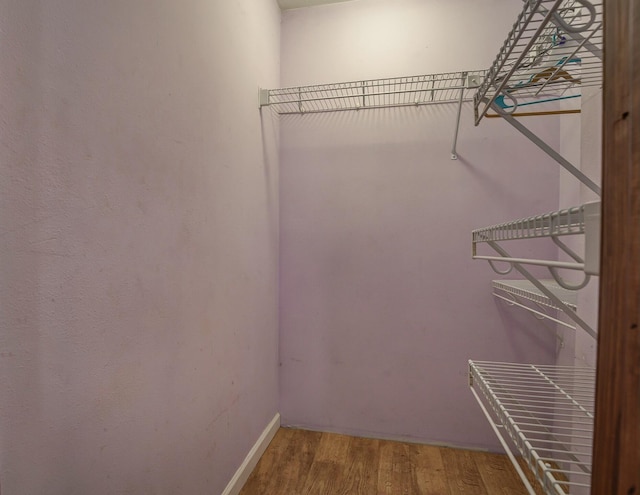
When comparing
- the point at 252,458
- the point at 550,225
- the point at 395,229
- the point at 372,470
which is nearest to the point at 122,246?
the point at 550,225

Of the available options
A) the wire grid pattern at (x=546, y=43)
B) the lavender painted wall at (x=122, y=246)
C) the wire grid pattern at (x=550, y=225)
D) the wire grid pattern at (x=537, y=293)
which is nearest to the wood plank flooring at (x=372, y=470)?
the lavender painted wall at (x=122, y=246)

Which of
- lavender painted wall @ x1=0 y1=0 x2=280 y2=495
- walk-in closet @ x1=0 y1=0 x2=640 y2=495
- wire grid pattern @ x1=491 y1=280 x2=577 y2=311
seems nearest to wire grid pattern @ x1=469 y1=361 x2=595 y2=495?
walk-in closet @ x1=0 y1=0 x2=640 y2=495

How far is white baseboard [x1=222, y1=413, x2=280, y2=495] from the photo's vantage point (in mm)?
1278

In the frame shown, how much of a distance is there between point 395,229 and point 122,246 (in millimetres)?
1281

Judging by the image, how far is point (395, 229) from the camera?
1695mm

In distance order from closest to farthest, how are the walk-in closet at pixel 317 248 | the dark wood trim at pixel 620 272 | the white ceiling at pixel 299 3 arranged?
the dark wood trim at pixel 620 272
the walk-in closet at pixel 317 248
the white ceiling at pixel 299 3

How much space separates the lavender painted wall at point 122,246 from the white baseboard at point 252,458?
5 cm

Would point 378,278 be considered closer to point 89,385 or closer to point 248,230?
point 248,230

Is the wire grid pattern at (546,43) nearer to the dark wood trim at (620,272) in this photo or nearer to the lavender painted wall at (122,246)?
the dark wood trim at (620,272)

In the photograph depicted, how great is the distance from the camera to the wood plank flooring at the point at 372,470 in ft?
4.43

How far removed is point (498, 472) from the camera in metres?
1.46

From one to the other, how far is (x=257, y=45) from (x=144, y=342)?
138cm

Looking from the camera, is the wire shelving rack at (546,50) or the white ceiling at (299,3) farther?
the white ceiling at (299,3)

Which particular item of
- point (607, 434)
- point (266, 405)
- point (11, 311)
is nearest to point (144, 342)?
point (11, 311)
